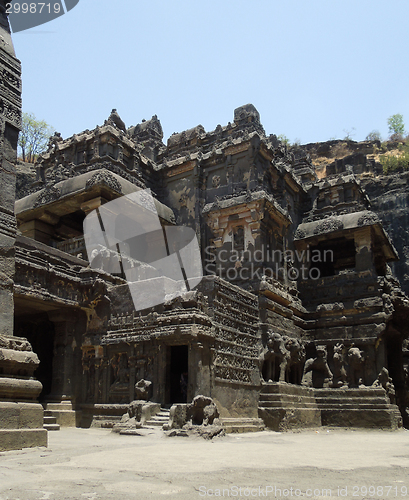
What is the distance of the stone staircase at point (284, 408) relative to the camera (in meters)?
14.1

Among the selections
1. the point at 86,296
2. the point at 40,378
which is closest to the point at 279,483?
the point at 86,296

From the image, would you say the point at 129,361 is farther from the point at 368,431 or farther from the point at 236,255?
the point at 368,431

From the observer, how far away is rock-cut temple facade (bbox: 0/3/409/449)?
12.1 m

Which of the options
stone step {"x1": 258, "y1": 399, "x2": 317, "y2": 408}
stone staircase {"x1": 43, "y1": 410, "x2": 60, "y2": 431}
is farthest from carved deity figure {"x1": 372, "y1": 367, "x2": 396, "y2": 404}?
stone staircase {"x1": 43, "y1": 410, "x2": 60, "y2": 431}

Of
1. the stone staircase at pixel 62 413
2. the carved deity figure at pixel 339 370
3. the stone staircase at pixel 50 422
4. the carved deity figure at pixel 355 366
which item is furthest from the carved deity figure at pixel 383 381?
the stone staircase at pixel 50 422

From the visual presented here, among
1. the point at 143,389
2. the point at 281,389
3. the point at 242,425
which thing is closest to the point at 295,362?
the point at 281,389

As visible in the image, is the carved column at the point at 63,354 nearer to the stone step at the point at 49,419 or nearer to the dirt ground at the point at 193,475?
the stone step at the point at 49,419

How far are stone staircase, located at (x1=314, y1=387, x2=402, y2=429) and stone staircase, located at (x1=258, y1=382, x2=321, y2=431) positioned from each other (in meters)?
0.86

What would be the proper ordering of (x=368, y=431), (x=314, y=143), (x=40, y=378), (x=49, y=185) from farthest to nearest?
(x=314, y=143)
(x=49, y=185)
(x=368, y=431)
(x=40, y=378)

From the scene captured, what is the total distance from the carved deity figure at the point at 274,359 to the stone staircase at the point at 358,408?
2862mm

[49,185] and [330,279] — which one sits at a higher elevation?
[49,185]

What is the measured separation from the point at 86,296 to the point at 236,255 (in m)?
6.11

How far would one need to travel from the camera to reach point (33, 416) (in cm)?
586

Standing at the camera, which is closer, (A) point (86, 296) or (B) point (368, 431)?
(A) point (86, 296)
